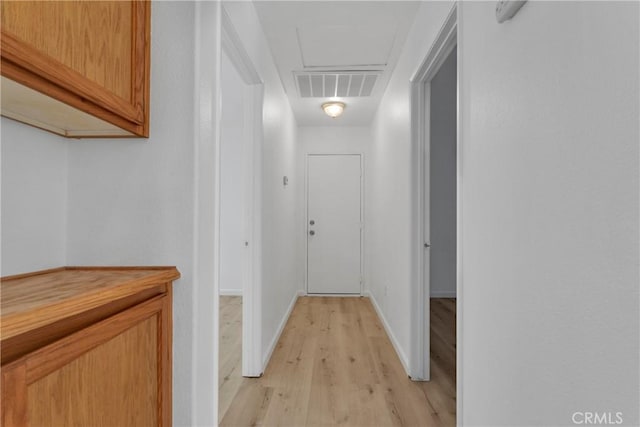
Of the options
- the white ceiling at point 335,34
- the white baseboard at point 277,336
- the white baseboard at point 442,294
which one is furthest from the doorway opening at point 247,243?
Answer: the white baseboard at point 442,294

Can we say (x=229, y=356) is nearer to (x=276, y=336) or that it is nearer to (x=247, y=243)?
(x=276, y=336)

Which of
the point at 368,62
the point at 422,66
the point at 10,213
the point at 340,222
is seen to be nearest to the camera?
the point at 10,213

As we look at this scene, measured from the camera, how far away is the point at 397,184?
2945 mm

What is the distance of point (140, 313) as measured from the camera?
106 centimetres

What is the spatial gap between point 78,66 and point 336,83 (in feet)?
8.94

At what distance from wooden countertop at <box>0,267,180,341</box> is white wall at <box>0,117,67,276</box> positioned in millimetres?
57

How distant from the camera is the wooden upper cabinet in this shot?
75 cm

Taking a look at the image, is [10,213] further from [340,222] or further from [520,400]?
[340,222]

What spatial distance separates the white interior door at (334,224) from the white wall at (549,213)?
3.52m

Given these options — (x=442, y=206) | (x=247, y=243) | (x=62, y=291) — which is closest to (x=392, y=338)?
(x=247, y=243)

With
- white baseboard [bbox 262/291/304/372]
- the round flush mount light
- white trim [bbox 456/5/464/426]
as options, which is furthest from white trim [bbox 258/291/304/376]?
the round flush mount light

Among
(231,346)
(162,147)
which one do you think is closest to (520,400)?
(162,147)

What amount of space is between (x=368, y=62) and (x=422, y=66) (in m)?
0.90

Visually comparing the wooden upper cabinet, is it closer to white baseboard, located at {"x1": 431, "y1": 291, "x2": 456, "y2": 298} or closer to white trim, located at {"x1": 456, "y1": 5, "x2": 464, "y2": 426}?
white trim, located at {"x1": 456, "y1": 5, "x2": 464, "y2": 426}
